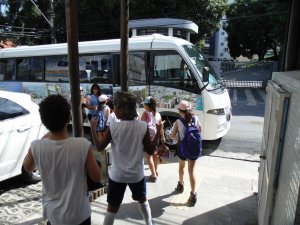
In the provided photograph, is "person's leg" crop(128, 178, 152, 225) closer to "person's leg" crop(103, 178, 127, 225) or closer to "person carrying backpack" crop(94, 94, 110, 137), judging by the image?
"person's leg" crop(103, 178, 127, 225)

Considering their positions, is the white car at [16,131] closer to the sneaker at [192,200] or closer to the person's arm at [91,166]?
the sneaker at [192,200]

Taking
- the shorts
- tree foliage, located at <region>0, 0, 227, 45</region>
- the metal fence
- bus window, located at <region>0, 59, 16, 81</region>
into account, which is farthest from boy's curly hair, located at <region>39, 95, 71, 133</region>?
the metal fence

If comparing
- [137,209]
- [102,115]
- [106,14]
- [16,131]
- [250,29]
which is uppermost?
[250,29]

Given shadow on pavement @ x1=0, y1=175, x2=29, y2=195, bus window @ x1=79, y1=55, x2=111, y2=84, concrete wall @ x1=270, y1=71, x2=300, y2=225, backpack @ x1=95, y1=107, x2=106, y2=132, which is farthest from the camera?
bus window @ x1=79, y1=55, x2=111, y2=84

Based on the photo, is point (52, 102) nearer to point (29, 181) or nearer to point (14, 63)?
point (29, 181)

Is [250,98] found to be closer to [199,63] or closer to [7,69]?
[199,63]

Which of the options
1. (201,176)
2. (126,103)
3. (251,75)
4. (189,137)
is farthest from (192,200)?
(251,75)

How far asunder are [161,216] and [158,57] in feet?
15.0

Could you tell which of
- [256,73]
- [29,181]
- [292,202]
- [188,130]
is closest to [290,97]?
[292,202]

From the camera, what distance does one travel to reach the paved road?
438cm

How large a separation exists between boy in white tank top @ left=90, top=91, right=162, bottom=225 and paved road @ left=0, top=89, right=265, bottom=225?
106cm

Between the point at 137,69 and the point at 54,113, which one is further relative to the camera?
the point at 137,69

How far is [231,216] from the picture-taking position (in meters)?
4.47

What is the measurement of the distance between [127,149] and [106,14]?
2249cm
